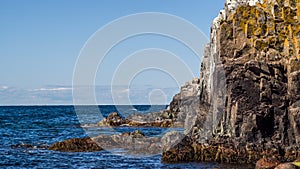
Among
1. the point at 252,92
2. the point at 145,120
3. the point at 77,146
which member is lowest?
the point at 77,146

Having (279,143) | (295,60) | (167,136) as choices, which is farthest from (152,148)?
(295,60)

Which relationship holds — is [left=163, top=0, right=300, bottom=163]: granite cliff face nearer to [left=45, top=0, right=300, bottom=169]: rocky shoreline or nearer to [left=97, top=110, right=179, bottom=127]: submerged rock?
[left=45, top=0, right=300, bottom=169]: rocky shoreline

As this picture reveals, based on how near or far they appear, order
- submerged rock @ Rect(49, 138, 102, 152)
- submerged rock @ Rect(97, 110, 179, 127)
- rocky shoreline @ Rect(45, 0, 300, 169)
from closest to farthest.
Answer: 1. rocky shoreline @ Rect(45, 0, 300, 169)
2. submerged rock @ Rect(49, 138, 102, 152)
3. submerged rock @ Rect(97, 110, 179, 127)

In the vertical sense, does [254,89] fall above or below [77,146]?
above

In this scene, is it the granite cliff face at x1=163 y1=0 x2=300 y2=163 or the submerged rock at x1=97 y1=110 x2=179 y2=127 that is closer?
the granite cliff face at x1=163 y1=0 x2=300 y2=163

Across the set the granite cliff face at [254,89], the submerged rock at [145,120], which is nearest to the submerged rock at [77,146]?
the granite cliff face at [254,89]

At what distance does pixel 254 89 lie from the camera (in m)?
33.7

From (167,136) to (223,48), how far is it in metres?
8.93

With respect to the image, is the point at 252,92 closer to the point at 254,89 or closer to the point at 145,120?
the point at 254,89

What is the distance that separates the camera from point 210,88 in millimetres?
41219

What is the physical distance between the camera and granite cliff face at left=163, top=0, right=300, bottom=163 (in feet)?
108

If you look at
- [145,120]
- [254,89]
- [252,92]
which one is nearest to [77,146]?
[252,92]

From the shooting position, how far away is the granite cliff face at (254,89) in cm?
3291

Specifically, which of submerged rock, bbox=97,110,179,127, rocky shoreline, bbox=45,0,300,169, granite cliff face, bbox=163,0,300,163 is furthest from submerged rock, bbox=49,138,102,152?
submerged rock, bbox=97,110,179,127
